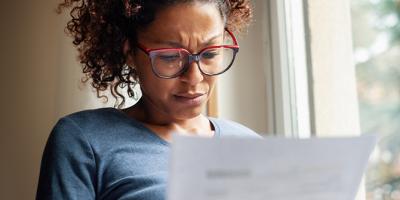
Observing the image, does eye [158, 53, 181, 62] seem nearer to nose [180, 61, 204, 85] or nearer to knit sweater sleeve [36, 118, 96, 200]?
nose [180, 61, 204, 85]

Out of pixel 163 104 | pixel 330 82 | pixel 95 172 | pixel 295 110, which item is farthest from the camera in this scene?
pixel 295 110

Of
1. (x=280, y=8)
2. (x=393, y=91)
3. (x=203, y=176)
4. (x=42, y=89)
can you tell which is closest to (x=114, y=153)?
(x=203, y=176)

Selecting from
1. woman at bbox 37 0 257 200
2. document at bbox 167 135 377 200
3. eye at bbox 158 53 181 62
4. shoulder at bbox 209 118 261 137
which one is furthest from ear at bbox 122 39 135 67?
document at bbox 167 135 377 200

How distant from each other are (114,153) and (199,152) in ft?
1.24

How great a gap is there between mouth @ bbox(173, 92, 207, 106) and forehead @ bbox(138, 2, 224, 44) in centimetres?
11

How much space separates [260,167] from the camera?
47cm

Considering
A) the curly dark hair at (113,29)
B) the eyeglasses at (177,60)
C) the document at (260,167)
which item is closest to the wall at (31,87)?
the curly dark hair at (113,29)

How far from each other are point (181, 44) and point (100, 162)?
256mm

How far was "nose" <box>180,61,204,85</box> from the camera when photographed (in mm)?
829

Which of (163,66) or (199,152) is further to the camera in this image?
(163,66)

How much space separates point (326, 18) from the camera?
112cm

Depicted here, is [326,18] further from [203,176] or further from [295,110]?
[203,176]

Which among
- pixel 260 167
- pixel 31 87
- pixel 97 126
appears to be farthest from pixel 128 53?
pixel 260 167

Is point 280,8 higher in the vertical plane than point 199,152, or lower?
higher
